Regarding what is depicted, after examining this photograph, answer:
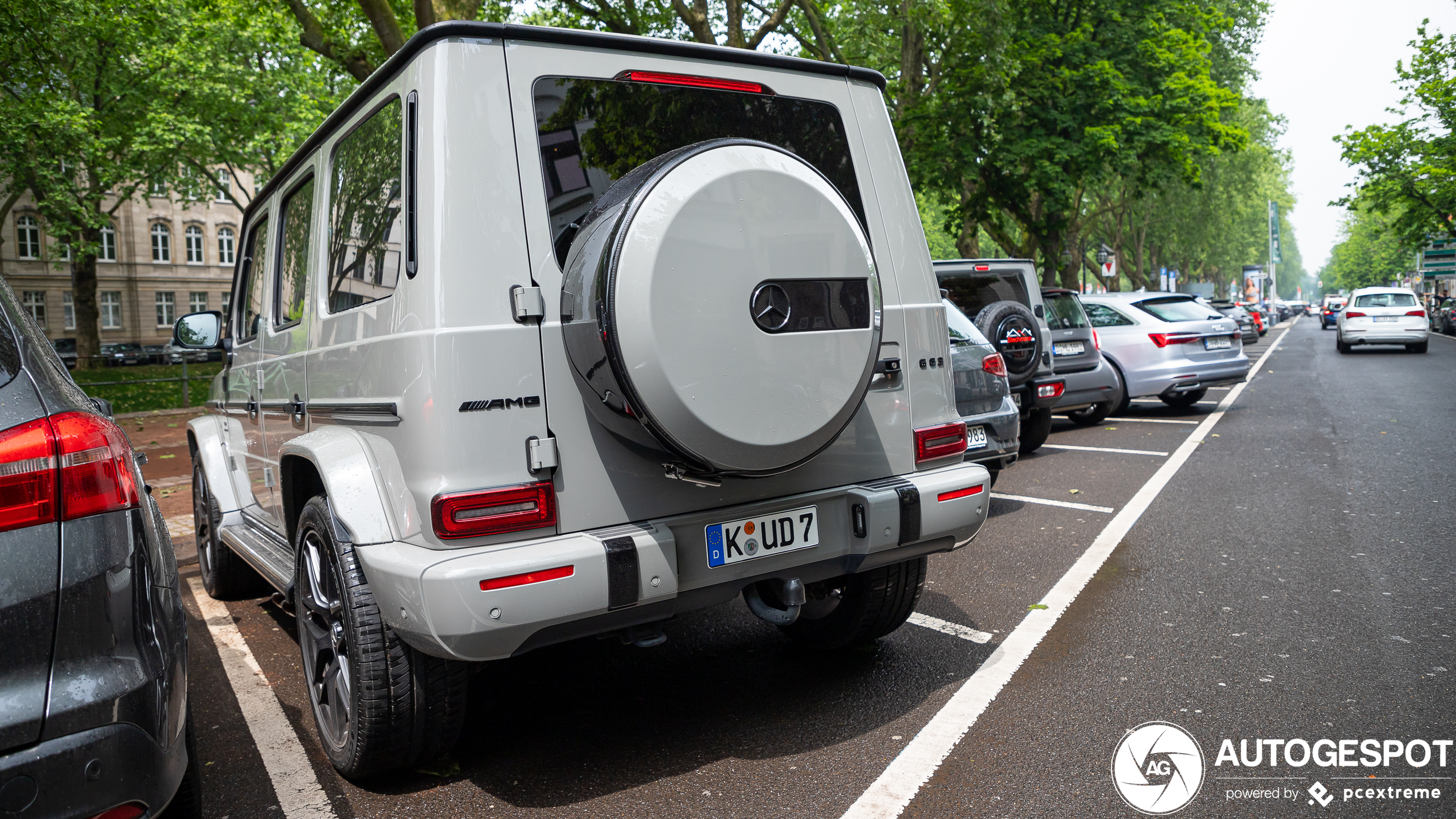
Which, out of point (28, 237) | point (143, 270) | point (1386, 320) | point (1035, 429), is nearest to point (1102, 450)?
point (1035, 429)

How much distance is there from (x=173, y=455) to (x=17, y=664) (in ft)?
36.4

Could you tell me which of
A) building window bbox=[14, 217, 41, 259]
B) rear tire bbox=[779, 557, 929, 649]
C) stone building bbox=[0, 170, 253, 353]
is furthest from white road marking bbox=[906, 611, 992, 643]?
building window bbox=[14, 217, 41, 259]

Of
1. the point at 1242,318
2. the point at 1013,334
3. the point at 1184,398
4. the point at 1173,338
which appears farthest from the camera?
the point at 1242,318

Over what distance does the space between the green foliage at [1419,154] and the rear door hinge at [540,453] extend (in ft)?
131

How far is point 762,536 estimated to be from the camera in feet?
10.3

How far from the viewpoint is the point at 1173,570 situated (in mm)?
5316

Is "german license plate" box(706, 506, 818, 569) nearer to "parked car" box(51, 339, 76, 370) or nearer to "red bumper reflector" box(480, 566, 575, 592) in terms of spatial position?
"red bumper reflector" box(480, 566, 575, 592)

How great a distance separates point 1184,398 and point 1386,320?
15.8 m

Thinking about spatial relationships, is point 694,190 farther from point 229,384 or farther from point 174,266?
A: point 174,266

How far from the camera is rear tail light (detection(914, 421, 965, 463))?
3.64 m

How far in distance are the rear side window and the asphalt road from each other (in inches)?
116

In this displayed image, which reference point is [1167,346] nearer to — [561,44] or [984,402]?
[984,402]

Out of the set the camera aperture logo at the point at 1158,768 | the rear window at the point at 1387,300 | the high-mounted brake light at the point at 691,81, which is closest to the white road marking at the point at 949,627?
the camera aperture logo at the point at 1158,768

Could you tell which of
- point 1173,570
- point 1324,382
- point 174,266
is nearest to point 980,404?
point 1173,570
